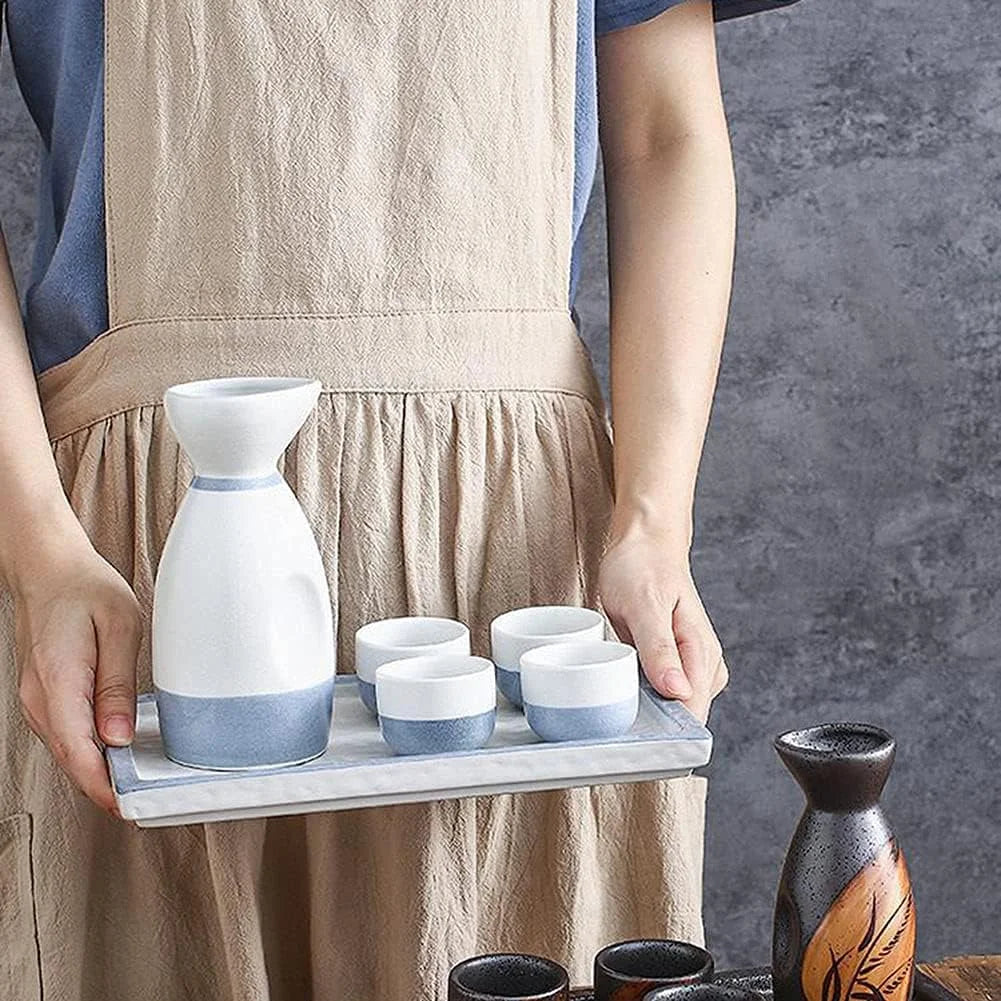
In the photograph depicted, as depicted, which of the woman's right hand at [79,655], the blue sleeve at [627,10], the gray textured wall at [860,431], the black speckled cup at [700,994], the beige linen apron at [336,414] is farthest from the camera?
the gray textured wall at [860,431]

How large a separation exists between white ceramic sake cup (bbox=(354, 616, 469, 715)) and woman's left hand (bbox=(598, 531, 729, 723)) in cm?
12

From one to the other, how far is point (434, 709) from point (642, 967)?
0.62 ft

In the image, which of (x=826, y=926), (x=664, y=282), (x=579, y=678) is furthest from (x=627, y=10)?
(x=826, y=926)

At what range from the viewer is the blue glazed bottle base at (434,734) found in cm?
99

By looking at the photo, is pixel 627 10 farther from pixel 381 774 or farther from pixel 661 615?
pixel 381 774

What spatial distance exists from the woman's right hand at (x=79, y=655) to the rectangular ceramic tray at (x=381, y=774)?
2 centimetres

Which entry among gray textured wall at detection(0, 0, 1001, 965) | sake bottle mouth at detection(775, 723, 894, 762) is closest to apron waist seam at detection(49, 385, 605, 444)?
sake bottle mouth at detection(775, 723, 894, 762)

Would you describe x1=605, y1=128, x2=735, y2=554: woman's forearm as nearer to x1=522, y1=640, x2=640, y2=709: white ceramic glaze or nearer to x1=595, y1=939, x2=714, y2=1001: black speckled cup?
x1=522, y1=640, x2=640, y2=709: white ceramic glaze

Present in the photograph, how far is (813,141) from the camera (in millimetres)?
1948

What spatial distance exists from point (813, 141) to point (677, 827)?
3.10 ft

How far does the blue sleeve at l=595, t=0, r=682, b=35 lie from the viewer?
134cm

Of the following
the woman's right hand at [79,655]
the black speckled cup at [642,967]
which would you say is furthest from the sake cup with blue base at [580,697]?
the woman's right hand at [79,655]

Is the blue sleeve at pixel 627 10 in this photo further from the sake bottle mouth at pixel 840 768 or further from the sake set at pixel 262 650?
the sake bottle mouth at pixel 840 768

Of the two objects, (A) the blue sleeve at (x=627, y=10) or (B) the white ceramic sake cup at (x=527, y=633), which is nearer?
(B) the white ceramic sake cup at (x=527, y=633)
